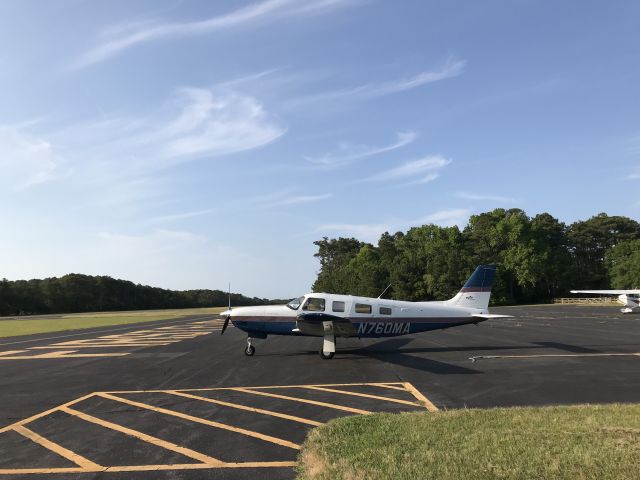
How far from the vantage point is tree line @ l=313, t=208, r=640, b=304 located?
82.6m

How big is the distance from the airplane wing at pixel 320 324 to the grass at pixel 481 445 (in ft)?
24.2

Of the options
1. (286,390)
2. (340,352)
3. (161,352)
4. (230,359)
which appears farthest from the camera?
(161,352)

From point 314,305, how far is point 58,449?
10.6 metres

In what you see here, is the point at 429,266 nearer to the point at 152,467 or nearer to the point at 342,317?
the point at 342,317

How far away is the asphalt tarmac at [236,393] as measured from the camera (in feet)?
21.0

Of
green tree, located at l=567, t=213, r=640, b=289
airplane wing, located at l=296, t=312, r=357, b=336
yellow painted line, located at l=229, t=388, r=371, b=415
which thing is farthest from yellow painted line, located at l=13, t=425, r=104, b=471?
green tree, located at l=567, t=213, r=640, b=289

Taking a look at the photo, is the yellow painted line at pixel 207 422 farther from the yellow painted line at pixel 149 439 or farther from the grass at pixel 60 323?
the grass at pixel 60 323

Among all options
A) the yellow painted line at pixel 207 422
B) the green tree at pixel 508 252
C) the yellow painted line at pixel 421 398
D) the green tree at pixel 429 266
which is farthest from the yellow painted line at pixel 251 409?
the green tree at pixel 508 252

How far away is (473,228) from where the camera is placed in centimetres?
9581

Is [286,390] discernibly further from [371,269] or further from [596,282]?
[596,282]

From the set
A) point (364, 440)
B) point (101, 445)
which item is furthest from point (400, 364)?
point (101, 445)

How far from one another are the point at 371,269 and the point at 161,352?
8053 cm

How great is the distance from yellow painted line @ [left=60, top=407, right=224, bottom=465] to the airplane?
26.1 ft

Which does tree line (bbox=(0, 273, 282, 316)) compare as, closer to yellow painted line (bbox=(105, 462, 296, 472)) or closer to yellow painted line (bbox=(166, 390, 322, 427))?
yellow painted line (bbox=(166, 390, 322, 427))
